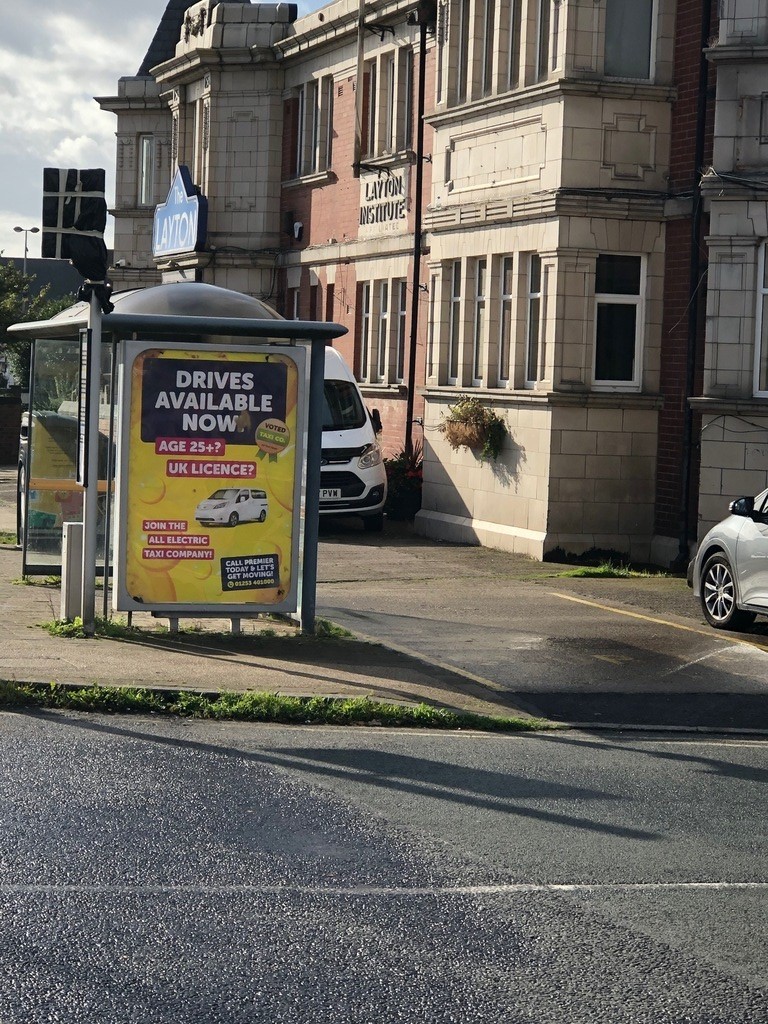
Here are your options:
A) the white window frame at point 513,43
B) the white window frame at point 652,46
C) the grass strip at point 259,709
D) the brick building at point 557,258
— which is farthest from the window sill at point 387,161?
the grass strip at point 259,709

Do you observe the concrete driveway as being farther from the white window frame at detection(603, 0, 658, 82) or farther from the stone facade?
the white window frame at detection(603, 0, 658, 82)

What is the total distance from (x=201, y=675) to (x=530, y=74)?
11667 millimetres

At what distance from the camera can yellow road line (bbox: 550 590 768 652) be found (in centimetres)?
1294

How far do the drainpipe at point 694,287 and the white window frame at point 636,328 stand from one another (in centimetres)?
83

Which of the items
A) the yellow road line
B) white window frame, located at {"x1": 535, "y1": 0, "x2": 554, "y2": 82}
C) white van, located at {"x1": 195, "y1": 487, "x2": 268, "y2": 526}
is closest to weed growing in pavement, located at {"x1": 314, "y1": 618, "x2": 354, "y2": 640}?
white van, located at {"x1": 195, "y1": 487, "x2": 268, "y2": 526}

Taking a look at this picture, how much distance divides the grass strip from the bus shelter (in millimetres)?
2089

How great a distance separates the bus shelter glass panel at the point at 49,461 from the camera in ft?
48.2

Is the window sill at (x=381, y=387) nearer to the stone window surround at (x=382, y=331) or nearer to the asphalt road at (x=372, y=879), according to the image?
the stone window surround at (x=382, y=331)

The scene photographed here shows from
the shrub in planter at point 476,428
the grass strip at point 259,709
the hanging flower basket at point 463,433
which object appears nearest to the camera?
the grass strip at point 259,709

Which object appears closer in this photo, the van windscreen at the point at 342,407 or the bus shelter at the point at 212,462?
the bus shelter at the point at 212,462

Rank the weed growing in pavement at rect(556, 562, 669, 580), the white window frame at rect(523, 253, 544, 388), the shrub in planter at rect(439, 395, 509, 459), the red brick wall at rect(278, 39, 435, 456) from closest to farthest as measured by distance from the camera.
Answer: the weed growing in pavement at rect(556, 562, 669, 580), the white window frame at rect(523, 253, 544, 388), the shrub in planter at rect(439, 395, 509, 459), the red brick wall at rect(278, 39, 435, 456)

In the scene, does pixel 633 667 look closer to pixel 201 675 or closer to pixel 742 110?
pixel 201 675

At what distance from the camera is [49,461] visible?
49.2ft

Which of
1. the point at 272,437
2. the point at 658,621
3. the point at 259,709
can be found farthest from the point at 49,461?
the point at 259,709
